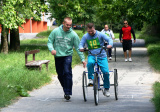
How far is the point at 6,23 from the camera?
17578 mm

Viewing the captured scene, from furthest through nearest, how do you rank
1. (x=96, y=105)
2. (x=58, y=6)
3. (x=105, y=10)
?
1. (x=105, y=10)
2. (x=58, y=6)
3. (x=96, y=105)

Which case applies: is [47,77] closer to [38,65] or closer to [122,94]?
[38,65]

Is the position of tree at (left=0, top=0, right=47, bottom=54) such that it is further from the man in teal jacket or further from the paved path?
the man in teal jacket

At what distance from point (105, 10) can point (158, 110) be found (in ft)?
88.9

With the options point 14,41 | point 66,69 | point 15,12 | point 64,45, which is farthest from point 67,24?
point 14,41

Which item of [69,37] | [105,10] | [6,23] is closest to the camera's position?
[69,37]

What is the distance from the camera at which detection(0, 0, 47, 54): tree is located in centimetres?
1755

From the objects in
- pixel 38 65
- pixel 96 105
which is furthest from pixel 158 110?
pixel 38 65

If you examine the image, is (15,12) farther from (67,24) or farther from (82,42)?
(82,42)

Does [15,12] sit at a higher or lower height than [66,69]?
higher

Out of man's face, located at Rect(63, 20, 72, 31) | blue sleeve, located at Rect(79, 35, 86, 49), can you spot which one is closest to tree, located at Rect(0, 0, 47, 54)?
man's face, located at Rect(63, 20, 72, 31)

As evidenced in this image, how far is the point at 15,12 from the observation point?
17641 millimetres

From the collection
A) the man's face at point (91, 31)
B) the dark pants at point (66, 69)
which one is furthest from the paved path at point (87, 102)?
the man's face at point (91, 31)

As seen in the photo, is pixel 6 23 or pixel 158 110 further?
pixel 6 23
